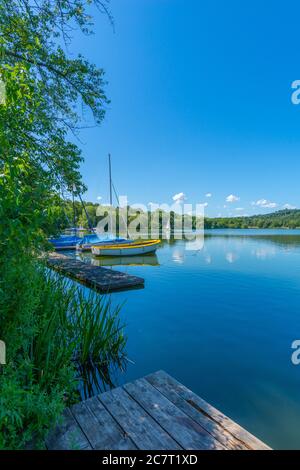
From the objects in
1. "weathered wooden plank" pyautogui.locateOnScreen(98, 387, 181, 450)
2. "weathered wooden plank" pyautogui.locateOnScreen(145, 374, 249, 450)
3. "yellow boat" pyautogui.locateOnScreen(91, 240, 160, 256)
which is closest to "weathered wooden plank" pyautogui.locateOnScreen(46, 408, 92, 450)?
"weathered wooden plank" pyautogui.locateOnScreen(98, 387, 181, 450)

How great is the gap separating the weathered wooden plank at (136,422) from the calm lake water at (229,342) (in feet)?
3.98

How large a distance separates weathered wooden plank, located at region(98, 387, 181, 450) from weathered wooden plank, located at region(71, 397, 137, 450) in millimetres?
46

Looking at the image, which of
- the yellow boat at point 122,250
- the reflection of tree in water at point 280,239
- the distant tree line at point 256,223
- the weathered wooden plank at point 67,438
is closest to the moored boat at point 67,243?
the yellow boat at point 122,250

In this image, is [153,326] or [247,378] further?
[153,326]

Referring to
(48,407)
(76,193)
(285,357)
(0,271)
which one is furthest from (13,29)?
(285,357)

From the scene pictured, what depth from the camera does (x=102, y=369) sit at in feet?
10.5

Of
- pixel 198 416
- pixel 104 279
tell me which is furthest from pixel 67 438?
pixel 104 279

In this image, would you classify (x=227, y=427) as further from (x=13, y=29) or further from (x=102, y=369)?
(x=13, y=29)

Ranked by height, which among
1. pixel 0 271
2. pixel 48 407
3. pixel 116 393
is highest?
pixel 0 271

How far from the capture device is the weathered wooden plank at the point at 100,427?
155cm

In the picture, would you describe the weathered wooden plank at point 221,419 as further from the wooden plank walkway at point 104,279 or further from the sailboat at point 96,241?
the sailboat at point 96,241

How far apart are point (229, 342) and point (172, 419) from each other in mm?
3121

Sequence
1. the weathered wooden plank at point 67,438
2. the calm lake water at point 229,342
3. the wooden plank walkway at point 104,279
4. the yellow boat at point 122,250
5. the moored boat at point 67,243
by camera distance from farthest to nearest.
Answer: the moored boat at point 67,243, the yellow boat at point 122,250, the wooden plank walkway at point 104,279, the calm lake water at point 229,342, the weathered wooden plank at point 67,438

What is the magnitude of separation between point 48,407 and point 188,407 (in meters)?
1.26
